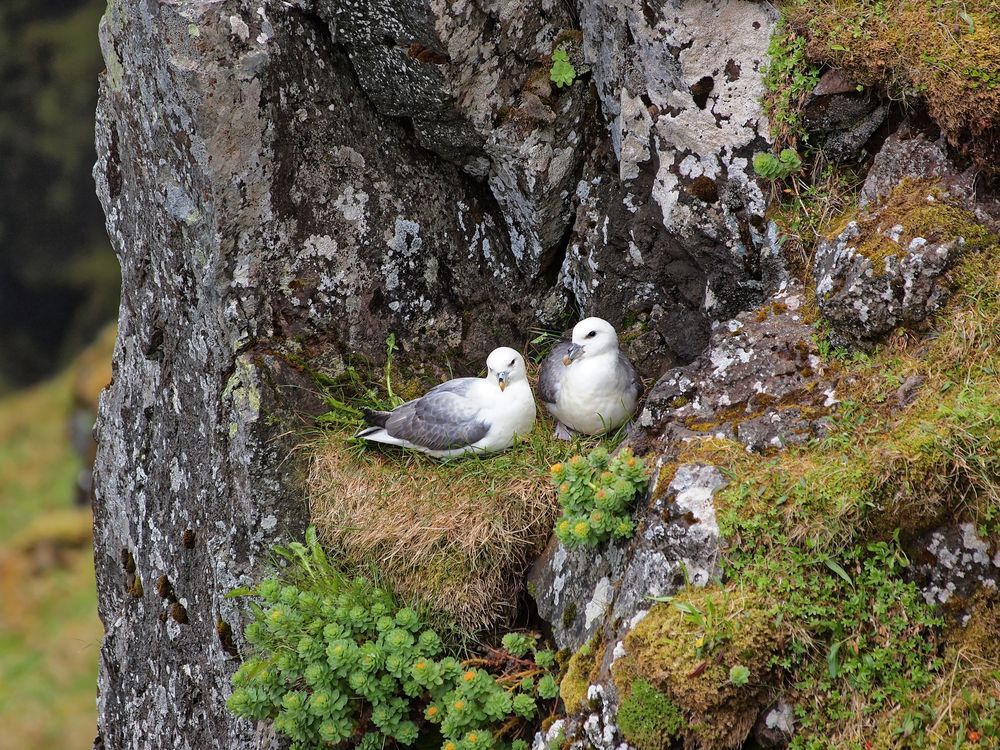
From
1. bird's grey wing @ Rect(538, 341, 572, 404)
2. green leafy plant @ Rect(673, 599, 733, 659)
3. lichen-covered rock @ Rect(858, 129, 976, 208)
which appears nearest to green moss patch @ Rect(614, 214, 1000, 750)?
green leafy plant @ Rect(673, 599, 733, 659)

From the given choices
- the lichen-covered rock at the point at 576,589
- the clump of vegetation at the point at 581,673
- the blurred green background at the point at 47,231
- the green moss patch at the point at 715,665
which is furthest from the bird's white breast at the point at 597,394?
the blurred green background at the point at 47,231

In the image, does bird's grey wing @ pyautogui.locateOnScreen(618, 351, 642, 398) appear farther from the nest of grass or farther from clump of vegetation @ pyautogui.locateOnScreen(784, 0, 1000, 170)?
clump of vegetation @ pyautogui.locateOnScreen(784, 0, 1000, 170)

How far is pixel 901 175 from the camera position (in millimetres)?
3861

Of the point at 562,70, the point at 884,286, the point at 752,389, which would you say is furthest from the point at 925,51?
the point at 562,70

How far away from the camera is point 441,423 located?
494 cm

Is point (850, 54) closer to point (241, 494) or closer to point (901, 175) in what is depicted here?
point (901, 175)

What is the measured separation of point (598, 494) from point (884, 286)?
1.40 metres

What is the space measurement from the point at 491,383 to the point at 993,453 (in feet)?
8.56

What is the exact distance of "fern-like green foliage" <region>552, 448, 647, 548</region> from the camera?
3605mm

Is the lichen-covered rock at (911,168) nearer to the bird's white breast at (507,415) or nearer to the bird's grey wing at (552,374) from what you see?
the bird's grey wing at (552,374)

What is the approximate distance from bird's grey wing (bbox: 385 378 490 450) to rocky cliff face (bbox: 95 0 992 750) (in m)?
0.50

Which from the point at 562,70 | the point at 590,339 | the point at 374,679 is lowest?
the point at 374,679

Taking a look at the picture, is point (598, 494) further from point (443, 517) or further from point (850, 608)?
point (443, 517)

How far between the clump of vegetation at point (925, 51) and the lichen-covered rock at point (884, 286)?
0.46 meters
